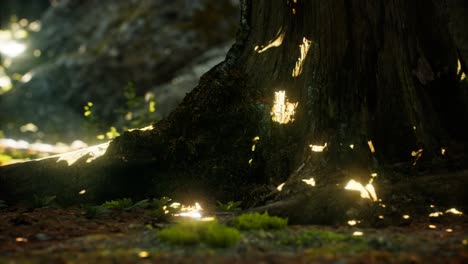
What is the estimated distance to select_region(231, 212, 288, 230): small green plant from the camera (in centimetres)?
451

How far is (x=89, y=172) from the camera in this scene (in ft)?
21.5

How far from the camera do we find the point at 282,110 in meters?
6.28

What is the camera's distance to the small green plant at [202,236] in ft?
12.7

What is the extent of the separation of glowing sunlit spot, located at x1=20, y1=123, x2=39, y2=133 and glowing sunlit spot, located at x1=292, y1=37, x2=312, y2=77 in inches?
547

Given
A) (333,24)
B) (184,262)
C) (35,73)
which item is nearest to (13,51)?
(35,73)

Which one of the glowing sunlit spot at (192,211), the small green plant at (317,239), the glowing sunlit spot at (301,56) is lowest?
the small green plant at (317,239)

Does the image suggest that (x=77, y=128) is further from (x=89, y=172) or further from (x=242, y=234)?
(x=242, y=234)

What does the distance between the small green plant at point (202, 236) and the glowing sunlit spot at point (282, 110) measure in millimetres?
2523

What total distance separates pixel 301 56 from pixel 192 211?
2.82m

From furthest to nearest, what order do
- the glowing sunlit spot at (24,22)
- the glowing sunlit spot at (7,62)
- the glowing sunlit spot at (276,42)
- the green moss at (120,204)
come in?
the glowing sunlit spot at (24,22)
the glowing sunlit spot at (7,62)
the glowing sunlit spot at (276,42)
the green moss at (120,204)

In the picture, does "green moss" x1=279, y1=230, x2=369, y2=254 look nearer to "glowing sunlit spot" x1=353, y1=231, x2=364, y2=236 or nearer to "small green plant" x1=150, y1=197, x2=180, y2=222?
"glowing sunlit spot" x1=353, y1=231, x2=364, y2=236

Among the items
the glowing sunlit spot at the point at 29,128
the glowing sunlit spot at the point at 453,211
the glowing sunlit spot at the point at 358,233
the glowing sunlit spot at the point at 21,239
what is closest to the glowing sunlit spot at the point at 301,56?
the glowing sunlit spot at the point at 358,233

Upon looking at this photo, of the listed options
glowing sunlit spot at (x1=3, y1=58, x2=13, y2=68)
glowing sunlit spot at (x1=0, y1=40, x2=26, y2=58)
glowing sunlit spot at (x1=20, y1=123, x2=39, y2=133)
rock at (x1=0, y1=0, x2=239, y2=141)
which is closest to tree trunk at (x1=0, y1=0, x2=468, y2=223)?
rock at (x1=0, y1=0, x2=239, y2=141)

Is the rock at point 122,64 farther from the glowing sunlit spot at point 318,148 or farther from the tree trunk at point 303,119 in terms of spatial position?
the glowing sunlit spot at point 318,148
